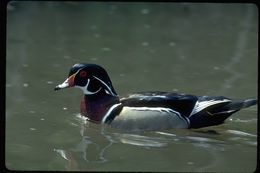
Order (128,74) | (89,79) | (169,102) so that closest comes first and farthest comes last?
(169,102) → (89,79) → (128,74)

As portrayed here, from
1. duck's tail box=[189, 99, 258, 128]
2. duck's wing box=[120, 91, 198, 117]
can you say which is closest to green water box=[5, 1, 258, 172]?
duck's tail box=[189, 99, 258, 128]

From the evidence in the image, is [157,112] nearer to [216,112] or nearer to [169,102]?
[169,102]

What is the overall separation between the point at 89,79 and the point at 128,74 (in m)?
1.39

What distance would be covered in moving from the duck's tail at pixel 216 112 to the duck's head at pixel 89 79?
65 centimetres

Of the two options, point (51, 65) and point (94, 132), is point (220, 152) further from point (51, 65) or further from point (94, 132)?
point (51, 65)

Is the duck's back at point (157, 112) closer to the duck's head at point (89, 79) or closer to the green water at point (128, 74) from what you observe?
the green water at point (128, 74)

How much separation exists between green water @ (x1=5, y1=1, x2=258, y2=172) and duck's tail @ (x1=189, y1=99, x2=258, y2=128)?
2.3 inches

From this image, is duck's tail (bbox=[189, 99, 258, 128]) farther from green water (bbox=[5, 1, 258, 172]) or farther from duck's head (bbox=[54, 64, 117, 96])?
duck's head (bbox=[54, 64, 117, 96])

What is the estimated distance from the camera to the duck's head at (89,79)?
5.12m

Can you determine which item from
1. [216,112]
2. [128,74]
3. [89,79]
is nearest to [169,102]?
[216,112]

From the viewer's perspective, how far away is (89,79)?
5164 millimetres

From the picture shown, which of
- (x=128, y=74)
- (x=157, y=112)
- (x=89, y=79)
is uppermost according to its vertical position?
(x=89, y=79)

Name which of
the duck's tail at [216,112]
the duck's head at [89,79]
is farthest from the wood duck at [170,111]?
the duck's head at [89,79]

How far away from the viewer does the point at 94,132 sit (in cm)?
497
